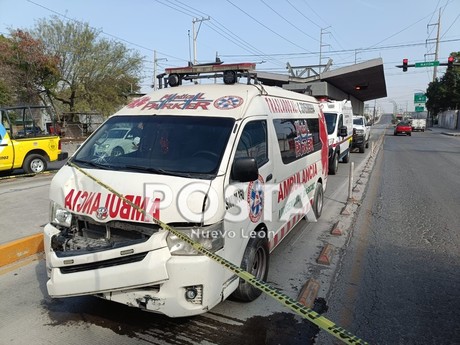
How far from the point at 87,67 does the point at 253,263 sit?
2688 centimetres

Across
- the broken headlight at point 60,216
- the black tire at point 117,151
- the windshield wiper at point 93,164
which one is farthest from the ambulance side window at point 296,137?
the broken headlight at point 60,216

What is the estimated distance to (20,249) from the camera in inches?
199

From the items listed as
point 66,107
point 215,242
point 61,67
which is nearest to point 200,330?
point 215,242

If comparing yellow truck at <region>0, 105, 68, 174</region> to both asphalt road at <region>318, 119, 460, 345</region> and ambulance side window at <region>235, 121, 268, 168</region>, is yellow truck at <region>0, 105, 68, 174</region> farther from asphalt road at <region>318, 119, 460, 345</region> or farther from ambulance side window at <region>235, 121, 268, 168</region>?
asphalt road at <region>318, 119, 460, 345</region>

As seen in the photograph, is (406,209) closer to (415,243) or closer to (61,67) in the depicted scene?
(415,243)

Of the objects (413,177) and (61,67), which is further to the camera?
(61,67)

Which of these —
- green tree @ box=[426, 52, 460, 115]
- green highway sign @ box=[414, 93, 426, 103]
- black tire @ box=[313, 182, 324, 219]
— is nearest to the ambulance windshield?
black tire @ box=[313, 182, 324, 219]

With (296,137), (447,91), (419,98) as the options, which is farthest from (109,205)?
(419,98)

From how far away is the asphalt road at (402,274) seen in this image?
3.51m

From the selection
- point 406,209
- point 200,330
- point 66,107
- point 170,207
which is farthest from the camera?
point 66,107

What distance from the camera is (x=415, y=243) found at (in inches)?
230

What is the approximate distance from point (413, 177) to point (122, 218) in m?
11.3

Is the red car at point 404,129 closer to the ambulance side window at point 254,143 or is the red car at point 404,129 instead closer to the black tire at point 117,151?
the ambulance side window at point 254,143

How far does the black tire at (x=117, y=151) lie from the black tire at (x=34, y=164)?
928cm
